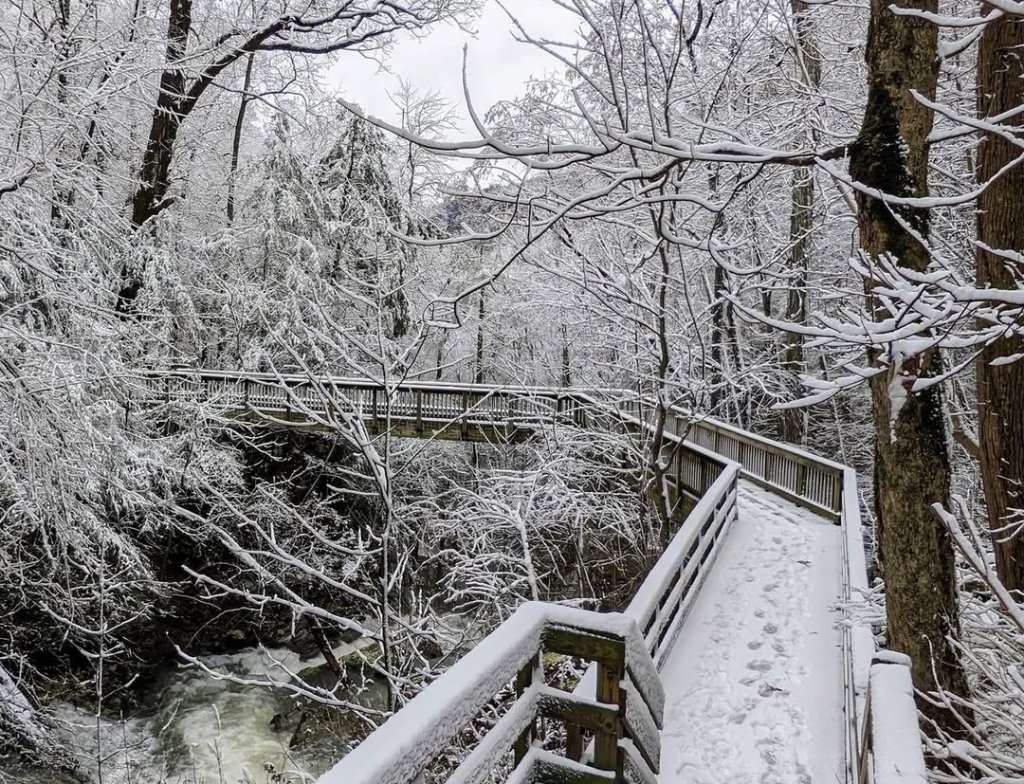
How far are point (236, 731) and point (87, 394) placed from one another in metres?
6.19

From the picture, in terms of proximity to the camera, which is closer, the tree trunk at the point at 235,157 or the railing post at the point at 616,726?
the railing post at the point at 616,726

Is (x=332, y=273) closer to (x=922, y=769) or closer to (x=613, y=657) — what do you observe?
(x=613, y=657)

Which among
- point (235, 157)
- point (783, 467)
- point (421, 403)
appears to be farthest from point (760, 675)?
point (235, 157)

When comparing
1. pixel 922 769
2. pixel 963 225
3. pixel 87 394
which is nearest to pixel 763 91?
pixel 963 225

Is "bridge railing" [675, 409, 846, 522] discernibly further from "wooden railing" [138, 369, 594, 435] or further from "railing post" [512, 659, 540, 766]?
"railing post" [512, 659, 540, 766]

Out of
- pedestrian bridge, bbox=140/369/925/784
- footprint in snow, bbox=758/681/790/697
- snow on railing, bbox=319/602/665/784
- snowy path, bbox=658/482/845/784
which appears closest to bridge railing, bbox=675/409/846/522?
pedestrian bridge, bbox=140/369/925/784

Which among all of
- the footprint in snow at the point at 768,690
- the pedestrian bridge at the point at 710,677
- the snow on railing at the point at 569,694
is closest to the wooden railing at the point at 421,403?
the pedestrian bridge at the point at 710,677

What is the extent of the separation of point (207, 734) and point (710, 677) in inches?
334

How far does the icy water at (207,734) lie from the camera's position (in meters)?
9.30

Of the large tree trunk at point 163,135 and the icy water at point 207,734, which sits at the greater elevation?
the large tree trunk at point 163,135

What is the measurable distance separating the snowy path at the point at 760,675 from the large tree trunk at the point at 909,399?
1079 millimetres

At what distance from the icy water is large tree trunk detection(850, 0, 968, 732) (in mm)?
6892

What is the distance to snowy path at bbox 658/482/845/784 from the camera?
176 inches

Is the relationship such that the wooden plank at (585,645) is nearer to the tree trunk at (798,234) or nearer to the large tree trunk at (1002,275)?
the large tree trunk at (1002,275)
